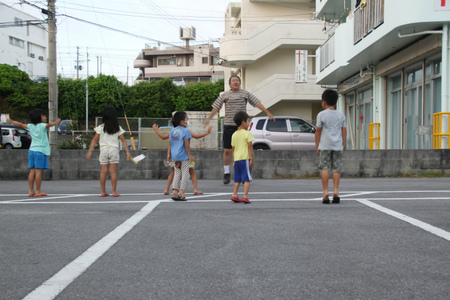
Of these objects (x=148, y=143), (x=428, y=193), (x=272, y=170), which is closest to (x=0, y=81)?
(x=148, y=143)

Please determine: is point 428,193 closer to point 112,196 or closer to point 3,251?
point 112,196

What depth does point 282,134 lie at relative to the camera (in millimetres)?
16531

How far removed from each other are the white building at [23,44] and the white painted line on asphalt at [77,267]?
64.2 metres

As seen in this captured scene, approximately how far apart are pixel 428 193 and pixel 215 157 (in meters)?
6.17

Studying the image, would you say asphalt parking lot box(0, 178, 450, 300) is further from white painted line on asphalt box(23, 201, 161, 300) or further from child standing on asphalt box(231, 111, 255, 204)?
child standing on asphalt box(231, 111, 255, 204)

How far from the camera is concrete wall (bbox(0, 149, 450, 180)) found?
1221cm

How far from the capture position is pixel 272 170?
1255 cm

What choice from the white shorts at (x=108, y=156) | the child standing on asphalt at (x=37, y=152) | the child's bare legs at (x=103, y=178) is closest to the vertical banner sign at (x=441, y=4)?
the white shorts at (x=108, y=156)

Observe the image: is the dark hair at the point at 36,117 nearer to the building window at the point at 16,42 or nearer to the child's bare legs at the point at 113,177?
the child's bare legs at the point at 113,177

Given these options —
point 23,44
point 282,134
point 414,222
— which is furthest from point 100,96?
point 414,222

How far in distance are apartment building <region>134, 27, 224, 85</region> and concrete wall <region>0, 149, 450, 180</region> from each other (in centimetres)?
6450

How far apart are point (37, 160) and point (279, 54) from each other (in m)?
27.0

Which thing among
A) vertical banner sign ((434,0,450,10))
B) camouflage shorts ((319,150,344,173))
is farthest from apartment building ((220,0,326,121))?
camouflage shorts ((319,150,344,173))

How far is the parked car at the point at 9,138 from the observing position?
2916 centimetres
